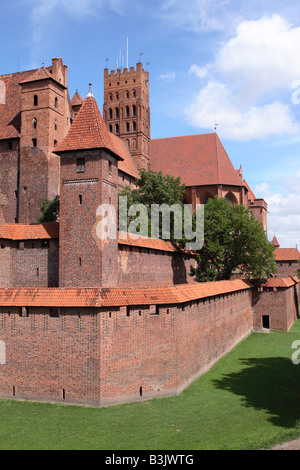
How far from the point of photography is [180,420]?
46.1ft

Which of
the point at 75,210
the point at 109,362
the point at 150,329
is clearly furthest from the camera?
the point at 75,210

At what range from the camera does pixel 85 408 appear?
1509 cm

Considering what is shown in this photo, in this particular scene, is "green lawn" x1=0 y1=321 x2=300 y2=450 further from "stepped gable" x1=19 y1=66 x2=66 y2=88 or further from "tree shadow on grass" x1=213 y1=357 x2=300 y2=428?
"stepped gable" x1=19 y1=66 x2=66 y2=88

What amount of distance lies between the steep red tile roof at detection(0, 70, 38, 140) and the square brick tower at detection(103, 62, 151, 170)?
662 inches

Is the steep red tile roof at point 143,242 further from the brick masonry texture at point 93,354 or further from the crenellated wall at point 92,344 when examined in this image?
the brick masonry texture at point 93,354

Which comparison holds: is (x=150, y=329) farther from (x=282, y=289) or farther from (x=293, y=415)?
(x=282, y=289)

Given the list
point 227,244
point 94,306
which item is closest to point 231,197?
point 227,244

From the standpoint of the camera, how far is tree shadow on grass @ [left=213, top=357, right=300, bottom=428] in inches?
585

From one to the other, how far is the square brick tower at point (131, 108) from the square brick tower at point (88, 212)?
29.7 metres

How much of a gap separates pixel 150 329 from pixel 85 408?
3.62 m

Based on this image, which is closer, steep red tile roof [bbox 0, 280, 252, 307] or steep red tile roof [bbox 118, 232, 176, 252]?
steep red tile roof [bbox 0, 280, 252, 307]

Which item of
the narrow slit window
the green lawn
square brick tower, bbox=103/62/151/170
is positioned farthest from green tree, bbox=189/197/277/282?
square brick tower, bbox=103/62/151/170
